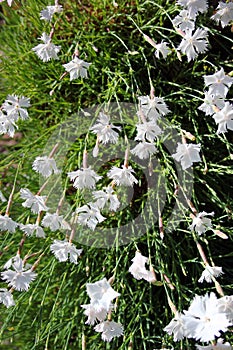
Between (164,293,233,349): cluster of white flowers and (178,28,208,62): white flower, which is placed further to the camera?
(178,28,208,62): white flower

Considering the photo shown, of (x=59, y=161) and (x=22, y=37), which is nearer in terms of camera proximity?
(x=59, y=161)

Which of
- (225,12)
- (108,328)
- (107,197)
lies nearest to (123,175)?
(107,197)

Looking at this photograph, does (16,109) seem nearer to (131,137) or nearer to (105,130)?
(105,130)

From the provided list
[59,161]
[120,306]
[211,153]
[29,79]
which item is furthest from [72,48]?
[120,306]

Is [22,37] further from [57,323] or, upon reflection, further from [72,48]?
[57,323]

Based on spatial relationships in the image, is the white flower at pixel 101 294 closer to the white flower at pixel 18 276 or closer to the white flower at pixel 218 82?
the white flower at pixel 18 276

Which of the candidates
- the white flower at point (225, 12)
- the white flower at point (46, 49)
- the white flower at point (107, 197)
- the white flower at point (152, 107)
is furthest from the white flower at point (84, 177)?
the white flower at point (225, 12)

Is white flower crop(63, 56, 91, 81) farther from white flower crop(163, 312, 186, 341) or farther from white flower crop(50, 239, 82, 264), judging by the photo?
white flower crop(163, 312, 186, 341)

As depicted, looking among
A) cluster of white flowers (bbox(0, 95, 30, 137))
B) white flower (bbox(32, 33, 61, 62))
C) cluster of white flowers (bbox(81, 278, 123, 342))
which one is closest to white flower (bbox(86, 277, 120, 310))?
cluster of white flowers (bbox(81, 278, 123, 342))
